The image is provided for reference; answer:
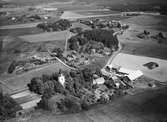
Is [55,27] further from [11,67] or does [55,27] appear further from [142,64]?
[142,64]

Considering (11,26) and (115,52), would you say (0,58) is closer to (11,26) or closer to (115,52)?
(115,52)

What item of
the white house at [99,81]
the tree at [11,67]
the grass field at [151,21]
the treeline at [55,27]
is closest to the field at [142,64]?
the white house at [99,81]

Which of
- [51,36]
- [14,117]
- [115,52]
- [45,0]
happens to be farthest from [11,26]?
[45,0]

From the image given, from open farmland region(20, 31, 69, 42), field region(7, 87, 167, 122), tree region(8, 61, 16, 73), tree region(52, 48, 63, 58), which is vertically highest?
open farmland region(20, 31, 69, 42)

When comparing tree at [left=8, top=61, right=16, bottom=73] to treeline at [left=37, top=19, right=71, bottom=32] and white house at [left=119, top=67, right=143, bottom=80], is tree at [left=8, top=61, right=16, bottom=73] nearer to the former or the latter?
white house at [left=119, top=67, right=143, bottom=80]

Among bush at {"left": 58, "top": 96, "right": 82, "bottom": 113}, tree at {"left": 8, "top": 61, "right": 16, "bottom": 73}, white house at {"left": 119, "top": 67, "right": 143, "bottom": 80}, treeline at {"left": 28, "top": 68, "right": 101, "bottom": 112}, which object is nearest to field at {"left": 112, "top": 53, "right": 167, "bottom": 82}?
white house at {"left": 119, "top": 67, "right": 143, "bottom": 80}

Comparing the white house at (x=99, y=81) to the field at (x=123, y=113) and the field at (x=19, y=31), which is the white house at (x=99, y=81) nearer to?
the field at (x=123, y=113)

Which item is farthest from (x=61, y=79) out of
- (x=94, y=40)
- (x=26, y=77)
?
(x=94, y=40)
